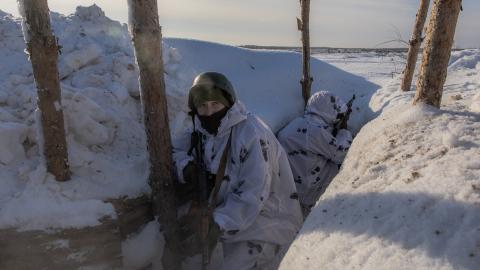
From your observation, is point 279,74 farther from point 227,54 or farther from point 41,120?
point 41,120

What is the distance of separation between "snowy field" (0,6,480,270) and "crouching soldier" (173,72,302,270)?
592 mm

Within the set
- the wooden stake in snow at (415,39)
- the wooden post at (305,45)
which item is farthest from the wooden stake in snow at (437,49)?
the wooden post at (305,45)

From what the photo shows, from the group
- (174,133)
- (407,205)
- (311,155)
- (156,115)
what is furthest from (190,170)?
(311,155)

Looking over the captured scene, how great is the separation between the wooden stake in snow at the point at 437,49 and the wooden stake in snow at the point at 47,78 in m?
2.57

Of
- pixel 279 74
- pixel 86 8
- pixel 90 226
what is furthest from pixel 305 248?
pixel 279 74

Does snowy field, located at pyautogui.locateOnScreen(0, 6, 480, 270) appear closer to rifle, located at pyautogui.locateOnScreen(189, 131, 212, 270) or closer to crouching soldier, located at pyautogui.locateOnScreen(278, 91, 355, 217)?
rifle, located at pyautogui.locateOnScreen(189, 131, 212, 270)

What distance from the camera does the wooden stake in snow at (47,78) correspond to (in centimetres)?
286

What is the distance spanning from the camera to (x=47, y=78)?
2.97 meters

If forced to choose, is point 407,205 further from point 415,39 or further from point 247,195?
point 415,39

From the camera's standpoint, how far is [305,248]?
6.42 ft

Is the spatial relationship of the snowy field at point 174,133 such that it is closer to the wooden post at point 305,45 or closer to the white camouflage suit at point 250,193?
the white camouflage suit at point 250,193

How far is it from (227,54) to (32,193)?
255 inches

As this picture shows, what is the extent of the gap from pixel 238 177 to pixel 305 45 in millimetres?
5550

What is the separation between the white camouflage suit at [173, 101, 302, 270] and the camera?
311 centimetres
